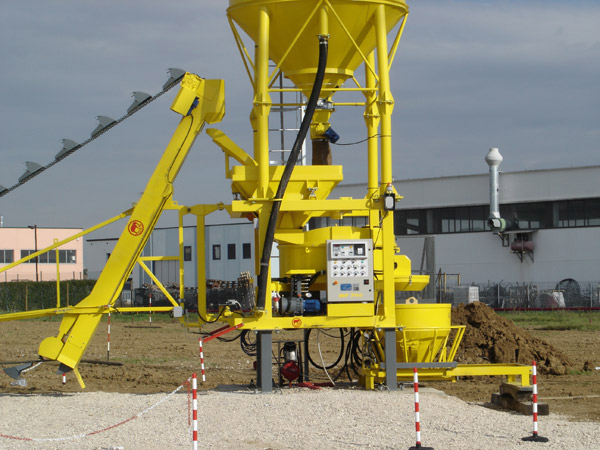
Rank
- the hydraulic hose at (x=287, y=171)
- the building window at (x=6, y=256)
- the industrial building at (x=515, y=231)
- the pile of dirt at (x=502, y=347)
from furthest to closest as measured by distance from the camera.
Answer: the building window at (x=6, y=256)
the industrial building at (x=515, y=231)
the pile of dirt at (x=502, y=347)
the hydraulic hose at (x=287, y=171)

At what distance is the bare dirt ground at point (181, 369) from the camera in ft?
59.5

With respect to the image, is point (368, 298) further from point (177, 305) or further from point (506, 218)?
point (506, 218)

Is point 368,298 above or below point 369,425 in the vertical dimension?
above

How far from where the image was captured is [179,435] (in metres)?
12.3

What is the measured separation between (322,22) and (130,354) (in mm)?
14674

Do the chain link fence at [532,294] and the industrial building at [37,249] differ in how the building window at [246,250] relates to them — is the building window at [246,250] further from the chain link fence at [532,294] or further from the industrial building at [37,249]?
the industrial building at [37,249]

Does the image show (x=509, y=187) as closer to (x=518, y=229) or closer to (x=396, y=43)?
(x=518, y=229)

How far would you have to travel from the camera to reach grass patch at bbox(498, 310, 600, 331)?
36.6m

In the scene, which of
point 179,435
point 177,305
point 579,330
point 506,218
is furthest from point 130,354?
point 506,218

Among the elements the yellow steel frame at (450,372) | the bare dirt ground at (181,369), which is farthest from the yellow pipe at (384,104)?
the bare dirt ground at (181,369)

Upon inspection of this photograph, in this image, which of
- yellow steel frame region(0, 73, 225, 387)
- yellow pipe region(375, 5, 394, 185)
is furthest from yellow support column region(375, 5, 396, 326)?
yellow steel frame region(0, 73, 225, 387)

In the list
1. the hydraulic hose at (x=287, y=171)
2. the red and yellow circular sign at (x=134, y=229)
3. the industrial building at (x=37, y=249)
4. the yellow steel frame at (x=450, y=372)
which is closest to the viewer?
the hydraulic hose at (x=287, y=171)

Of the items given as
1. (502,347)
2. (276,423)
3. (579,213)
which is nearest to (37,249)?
(579,213)

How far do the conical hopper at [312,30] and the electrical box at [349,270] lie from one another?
9.12ft
